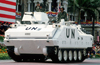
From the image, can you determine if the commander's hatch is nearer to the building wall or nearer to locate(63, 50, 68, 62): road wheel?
locate(63, 50, 68, 62): road wheel

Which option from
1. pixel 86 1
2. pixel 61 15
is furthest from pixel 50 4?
pixel 61 15

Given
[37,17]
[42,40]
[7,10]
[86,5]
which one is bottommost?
[42,40]

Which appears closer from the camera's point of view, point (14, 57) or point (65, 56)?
point (65, 56)

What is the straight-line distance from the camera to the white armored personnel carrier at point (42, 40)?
18781 mm

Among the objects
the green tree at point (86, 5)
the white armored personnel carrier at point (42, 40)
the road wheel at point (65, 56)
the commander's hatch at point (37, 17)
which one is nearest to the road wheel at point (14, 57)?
the white armored personnel carrier at point (42, 40)

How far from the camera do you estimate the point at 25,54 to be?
19.7 m

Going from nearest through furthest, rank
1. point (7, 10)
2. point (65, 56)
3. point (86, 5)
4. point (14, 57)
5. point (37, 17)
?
1. point (65, 56)
2. point (14, 57)
3. point (37, 17)
4. point (7, 10)
5. point (86, 5)

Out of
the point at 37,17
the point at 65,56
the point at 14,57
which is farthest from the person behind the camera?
the point at 37,17

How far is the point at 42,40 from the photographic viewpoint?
61.1 ft

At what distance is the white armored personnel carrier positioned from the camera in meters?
18.8

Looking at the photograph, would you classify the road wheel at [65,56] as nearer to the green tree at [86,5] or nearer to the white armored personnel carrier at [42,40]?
the white armored personnel carrier at [42,40]

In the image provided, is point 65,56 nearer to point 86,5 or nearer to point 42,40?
point 42,40

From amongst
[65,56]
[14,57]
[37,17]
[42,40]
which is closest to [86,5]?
[37,17]

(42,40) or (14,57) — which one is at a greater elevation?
(42,40)
